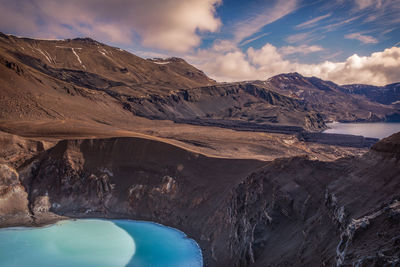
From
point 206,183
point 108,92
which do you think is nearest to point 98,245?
point 206,183

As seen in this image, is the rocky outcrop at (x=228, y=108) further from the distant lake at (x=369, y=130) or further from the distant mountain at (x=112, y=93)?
the distant lake at (x=369, y=130)

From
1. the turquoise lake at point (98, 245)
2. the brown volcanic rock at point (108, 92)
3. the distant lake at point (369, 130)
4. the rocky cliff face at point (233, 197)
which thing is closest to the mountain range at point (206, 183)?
the rocky cliff face at point (233, 197)

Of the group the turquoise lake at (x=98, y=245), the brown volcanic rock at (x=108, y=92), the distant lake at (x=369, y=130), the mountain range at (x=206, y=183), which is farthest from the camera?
the distant lake at (x=369, y=130)

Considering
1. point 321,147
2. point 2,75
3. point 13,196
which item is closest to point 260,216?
point 13,196

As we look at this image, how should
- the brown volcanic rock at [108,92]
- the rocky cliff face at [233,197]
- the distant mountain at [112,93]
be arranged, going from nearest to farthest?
the rocky cliff face at [233,197] < the brown volcanic rock at [108,92] < the distant mountain at [112,93]

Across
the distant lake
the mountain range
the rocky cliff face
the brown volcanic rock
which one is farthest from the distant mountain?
the rocky cliff face

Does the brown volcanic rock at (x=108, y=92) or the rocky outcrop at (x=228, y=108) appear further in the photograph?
the rocky outcrop at (x=228, y=108)
